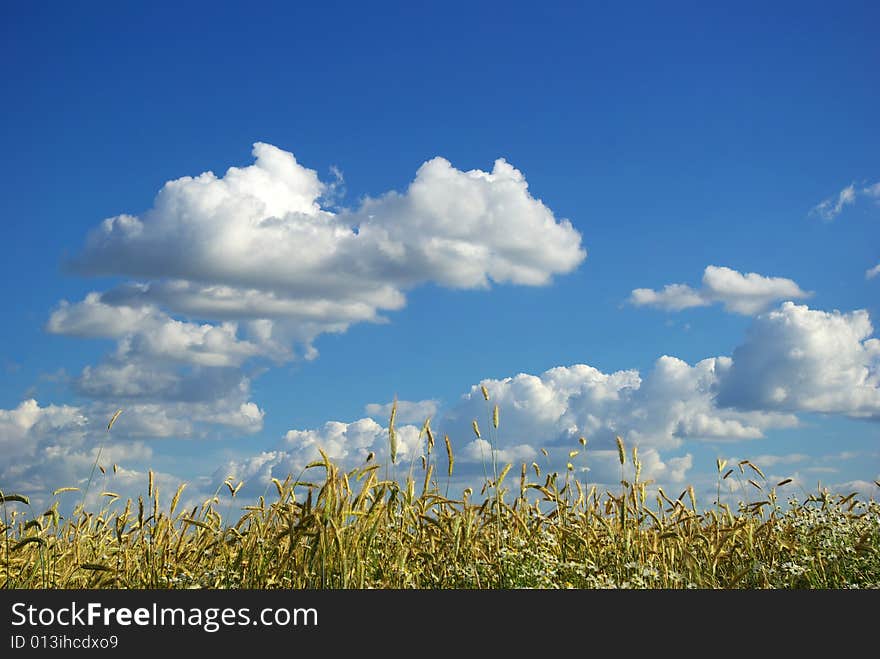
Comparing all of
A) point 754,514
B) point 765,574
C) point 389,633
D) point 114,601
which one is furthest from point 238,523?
point 754,514

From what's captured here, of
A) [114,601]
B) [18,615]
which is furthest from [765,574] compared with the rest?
[18,615]

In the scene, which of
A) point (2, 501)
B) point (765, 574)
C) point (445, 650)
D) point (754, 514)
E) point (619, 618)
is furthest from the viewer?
point (754, 514)

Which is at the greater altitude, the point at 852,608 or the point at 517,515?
the point at 517,515

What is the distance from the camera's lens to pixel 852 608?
19.6 feet

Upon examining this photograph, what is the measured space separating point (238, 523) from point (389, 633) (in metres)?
3.16

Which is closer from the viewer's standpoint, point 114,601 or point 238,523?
point 114,601

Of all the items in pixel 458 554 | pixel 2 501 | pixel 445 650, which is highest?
pixel 2 501

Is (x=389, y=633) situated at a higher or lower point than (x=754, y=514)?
lower

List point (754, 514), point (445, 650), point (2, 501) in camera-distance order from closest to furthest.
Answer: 1. point (445, 650)
2. point (2, 501)
3. point (754, 514)

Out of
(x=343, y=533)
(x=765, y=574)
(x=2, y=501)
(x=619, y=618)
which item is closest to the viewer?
(x=619, y=618)

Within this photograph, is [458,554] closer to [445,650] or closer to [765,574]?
[445,650]

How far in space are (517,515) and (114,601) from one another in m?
3.80

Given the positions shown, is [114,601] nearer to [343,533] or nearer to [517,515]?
[343,533]

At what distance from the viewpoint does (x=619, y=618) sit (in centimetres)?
562
